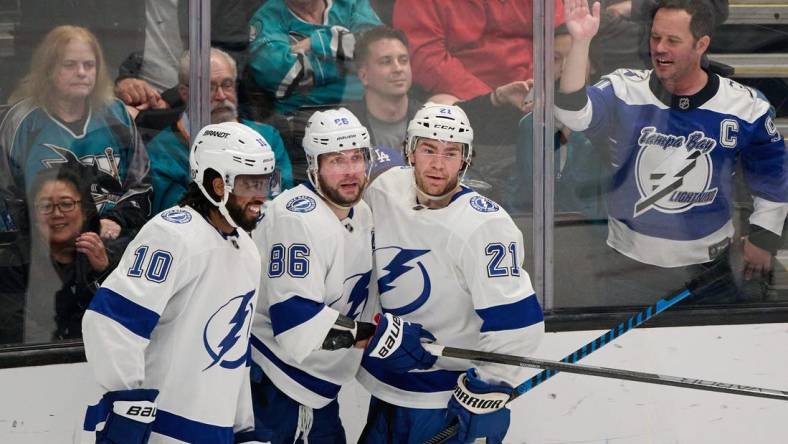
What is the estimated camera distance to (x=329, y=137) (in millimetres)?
3420

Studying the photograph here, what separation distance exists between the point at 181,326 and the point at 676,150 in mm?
1663

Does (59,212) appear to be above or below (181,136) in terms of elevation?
below

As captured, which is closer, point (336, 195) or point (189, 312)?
point (189, 312)

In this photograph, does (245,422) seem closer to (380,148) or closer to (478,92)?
(380,148)

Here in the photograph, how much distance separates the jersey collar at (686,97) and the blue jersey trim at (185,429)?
1656 mm

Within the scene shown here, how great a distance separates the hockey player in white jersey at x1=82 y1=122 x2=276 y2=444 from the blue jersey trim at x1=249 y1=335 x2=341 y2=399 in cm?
25

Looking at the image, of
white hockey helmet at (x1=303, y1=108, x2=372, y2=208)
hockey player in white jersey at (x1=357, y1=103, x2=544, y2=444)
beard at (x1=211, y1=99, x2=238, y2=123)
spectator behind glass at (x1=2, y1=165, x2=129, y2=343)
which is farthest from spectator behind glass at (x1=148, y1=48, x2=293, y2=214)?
hockey player in white jersey at (x1=357, y1=103, x2=544, y2=444)

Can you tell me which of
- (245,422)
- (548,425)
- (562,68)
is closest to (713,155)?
(562,68)

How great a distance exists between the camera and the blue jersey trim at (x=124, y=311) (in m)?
2.95

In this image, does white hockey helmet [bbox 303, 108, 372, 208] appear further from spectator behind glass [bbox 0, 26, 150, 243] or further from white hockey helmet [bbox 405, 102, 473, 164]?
spectator behind glass [bbox 0, 26, 150, 243]

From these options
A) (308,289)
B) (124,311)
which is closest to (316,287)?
(308,289)

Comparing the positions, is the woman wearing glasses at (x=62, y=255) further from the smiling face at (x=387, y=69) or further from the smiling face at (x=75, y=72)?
the smiling face at (x=387, y=69)

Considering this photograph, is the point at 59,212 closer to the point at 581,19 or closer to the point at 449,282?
the point at 449,282

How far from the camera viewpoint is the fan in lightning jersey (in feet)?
11.1
